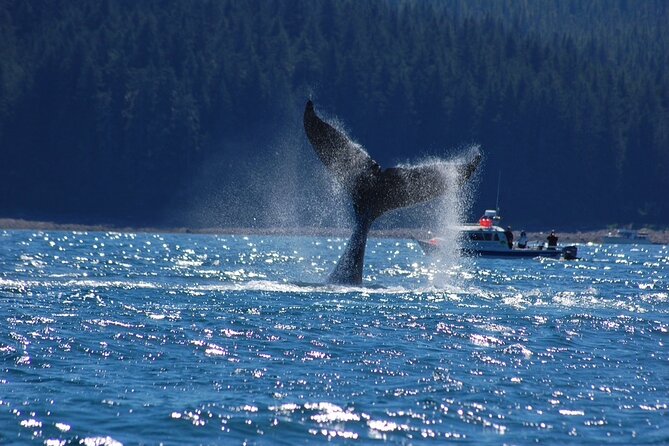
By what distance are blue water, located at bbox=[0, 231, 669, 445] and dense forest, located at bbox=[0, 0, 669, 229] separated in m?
90.1

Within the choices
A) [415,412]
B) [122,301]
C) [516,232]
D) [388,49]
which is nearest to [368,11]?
[388,49]

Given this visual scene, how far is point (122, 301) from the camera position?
24.7 meters

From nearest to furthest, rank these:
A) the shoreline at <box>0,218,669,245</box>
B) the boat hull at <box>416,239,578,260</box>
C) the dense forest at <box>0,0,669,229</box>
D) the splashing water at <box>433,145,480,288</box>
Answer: the splashing water at <box>433,145,480,288</box> < the boat hull at <box>416,239,578,260</box> < the shoreline at <box>0,218,669,245</box> < the dense forest at <box>0,0,669,229</box>

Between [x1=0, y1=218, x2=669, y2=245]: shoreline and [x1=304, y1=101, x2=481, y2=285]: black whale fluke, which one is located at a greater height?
[x1=0, y1=218, x2=669, y2=245]: shoreline

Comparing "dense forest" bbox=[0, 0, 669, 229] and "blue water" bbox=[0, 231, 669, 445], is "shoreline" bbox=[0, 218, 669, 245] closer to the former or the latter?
"dense forest" bbox=[0, 0, 669, 229]

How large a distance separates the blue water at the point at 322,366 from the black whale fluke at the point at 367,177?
6.31 feet

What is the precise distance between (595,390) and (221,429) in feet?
17.3

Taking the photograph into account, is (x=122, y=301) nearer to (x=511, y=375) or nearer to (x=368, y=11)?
(x=511, y=375)

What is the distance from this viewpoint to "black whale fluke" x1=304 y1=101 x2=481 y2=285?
25438mm

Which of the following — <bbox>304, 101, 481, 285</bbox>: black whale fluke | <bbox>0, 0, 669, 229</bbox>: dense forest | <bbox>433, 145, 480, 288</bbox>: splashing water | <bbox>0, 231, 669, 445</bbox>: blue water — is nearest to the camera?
<bbox>0, 231, 669, 445</bbox>: blue water

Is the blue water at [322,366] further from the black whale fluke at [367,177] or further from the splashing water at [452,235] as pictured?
the splashing water at [452,235]

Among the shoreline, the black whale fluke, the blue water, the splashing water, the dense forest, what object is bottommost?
the blue water

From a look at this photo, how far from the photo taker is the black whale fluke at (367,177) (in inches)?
1001

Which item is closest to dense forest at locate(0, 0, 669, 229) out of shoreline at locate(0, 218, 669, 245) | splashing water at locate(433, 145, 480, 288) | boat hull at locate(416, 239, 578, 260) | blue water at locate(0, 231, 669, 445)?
shoreline at locate(0, 218, 669, 245)
